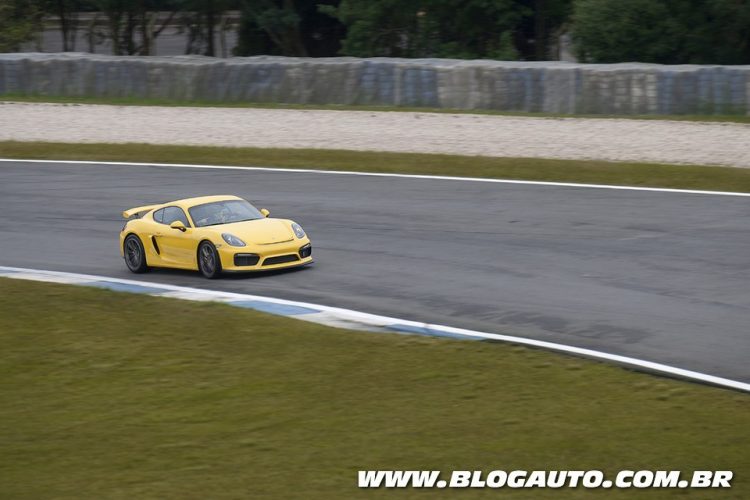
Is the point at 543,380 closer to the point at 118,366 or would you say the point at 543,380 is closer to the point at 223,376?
the point at 223,376

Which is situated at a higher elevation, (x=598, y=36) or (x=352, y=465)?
(x=598, y=36)

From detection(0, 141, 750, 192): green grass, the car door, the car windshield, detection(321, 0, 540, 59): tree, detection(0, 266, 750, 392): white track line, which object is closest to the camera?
detection(0, 266, 750, 392): white track line

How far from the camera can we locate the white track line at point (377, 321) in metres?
9.62

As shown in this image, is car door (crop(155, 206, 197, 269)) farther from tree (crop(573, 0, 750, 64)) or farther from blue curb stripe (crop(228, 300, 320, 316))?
tree (crop(573, 0, 750, 64))

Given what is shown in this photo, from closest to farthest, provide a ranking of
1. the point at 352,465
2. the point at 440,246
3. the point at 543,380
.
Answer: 1. the point at 352,465
2. the point at 543,380
3. the point at 440,246

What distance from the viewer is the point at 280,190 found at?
1991 cm

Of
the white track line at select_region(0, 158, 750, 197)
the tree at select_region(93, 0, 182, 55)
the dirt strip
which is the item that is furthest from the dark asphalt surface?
the tree at select_region(93, 0, 182, 55)

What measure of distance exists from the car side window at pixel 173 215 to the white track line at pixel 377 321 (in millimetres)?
983

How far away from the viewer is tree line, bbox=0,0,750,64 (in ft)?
107

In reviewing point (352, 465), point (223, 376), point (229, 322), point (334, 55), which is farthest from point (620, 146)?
point (334, 55)

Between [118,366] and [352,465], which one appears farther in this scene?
[118,366]

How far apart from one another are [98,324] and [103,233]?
5693 millimetres

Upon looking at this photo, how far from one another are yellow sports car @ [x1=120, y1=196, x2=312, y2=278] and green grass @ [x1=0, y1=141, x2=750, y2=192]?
684cm

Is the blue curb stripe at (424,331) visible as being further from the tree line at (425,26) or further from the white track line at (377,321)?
the tree line at (425,26)
